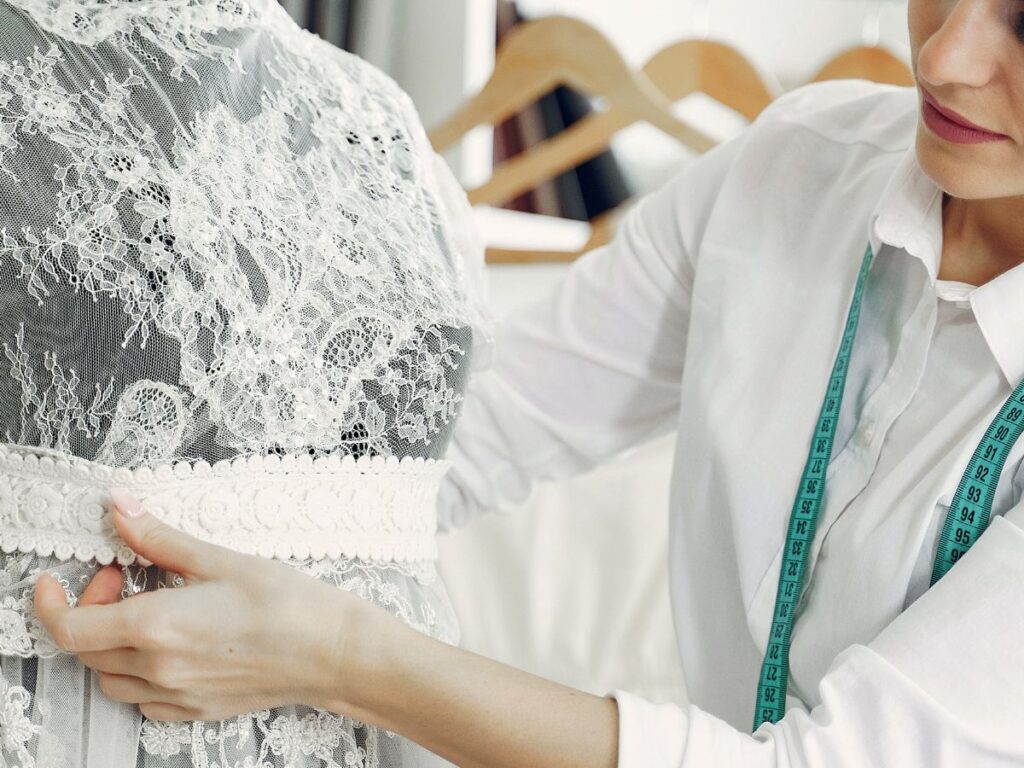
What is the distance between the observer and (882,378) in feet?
3.24

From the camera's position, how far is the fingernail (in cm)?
68

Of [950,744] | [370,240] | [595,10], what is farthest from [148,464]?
[595,10]

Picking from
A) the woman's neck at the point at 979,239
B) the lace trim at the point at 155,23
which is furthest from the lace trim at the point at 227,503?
the woman's neck at the point at 979,239

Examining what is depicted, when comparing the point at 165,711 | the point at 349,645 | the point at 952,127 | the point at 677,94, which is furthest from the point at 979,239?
the point at 677,94

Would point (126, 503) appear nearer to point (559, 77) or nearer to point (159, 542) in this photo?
point (159, 542)

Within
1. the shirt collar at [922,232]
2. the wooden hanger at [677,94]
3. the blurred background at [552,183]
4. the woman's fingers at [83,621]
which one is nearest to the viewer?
the woman's fingers at [83,621]

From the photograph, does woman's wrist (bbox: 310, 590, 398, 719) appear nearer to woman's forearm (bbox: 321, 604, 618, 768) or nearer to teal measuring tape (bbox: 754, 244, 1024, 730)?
woman's forearm (bbox: 321, 604, 618, 768)

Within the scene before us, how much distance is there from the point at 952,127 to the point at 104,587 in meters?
0.64

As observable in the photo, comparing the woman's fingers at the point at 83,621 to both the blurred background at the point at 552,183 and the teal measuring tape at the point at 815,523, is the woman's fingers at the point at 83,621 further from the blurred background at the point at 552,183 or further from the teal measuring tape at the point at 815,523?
the blurred background at the point at 552,183

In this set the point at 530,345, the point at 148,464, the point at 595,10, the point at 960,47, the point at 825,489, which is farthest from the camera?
the point at 595,10

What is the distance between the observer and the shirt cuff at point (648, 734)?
29.7 inches

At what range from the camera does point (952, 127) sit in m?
0.84

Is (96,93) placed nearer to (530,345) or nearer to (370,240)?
(370,240)

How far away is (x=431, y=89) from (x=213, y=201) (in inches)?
71.3
